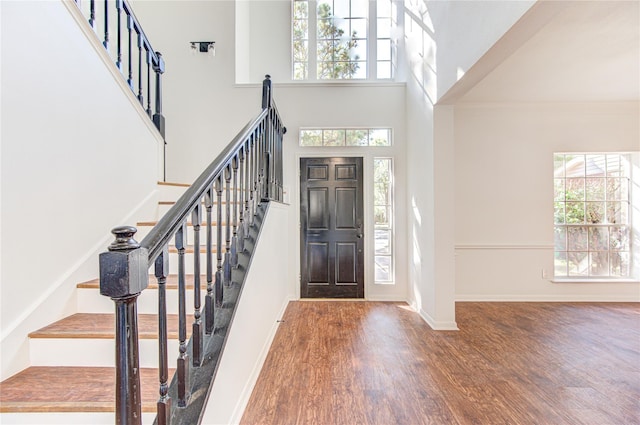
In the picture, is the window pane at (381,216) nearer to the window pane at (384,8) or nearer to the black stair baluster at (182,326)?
the window pane at (384,8)

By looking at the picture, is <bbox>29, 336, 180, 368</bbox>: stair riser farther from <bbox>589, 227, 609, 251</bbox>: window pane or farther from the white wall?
<bbox>589, 227, 609, 251</bbox>: window pane

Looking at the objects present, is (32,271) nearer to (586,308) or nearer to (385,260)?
(385,260)

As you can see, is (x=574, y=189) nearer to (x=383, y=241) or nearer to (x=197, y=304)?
(x=383, y=241)

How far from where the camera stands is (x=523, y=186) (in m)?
3.85

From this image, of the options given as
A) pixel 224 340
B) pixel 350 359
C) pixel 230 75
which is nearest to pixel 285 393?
pixel 350 359

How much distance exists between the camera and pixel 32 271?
4.54ft

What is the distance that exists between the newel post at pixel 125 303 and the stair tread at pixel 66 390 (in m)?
0.41

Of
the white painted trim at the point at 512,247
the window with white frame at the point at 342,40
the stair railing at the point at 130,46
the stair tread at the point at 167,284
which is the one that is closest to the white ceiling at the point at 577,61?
the window with white frame at the point at 342,40

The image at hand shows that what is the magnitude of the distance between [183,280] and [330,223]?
118 inches

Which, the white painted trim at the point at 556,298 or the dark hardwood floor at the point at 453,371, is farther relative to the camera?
the white painted trim at the point at 556,298

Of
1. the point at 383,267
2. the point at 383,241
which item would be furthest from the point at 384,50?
the point at 383,267

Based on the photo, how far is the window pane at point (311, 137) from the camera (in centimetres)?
398

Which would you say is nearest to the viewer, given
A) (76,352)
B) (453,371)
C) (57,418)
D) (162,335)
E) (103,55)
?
(162,335)

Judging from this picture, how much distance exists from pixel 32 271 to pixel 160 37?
374cm
